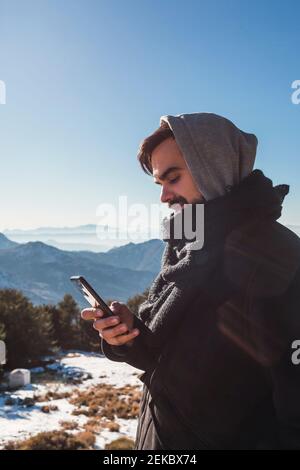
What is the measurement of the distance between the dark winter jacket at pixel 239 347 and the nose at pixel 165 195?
1.14ft

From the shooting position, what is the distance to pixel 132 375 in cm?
3039

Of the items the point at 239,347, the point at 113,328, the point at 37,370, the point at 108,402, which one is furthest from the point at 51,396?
the point at 239,347

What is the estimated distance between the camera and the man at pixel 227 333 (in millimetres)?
1284

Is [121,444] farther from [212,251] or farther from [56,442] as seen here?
[212,251]

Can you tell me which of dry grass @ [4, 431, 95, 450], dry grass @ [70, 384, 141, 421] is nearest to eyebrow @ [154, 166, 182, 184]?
dry grass @ [4, 431, 95, 450]

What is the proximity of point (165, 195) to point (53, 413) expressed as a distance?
64.5 ft

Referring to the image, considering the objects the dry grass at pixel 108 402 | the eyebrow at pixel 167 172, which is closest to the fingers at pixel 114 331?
the eyebrow at pixel 167 172

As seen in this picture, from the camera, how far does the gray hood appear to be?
1693 mm

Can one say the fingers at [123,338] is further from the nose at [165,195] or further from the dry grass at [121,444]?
the dry grass at [121,444]

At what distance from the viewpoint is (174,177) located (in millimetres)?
1815

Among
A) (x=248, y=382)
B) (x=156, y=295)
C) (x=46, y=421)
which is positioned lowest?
(x=46, y=421)

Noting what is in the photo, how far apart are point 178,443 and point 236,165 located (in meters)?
1.24
